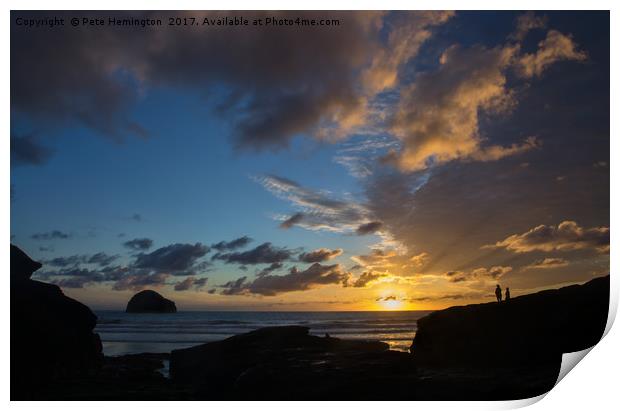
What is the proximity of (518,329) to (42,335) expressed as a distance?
8106 mm

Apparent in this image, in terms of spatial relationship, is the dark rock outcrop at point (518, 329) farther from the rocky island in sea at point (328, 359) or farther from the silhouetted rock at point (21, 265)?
the silhouetted rock at point (21, 265)

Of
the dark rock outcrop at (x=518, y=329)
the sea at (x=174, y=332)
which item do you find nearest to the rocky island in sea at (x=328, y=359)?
the dark rock outcrop at (x=518, y=329)

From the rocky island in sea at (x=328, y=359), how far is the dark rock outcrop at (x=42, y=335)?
0.8 inches

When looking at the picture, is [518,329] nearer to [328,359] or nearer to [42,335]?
[328,359]

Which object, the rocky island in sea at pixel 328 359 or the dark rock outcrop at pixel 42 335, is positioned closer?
the dark rock outcrop at pixel 42 335

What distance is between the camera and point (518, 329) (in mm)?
8383

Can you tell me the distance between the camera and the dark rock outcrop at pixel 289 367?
7664 millimetres

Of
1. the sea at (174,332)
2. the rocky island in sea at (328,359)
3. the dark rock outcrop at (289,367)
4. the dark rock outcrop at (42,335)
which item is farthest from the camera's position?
the sea at (174,332)

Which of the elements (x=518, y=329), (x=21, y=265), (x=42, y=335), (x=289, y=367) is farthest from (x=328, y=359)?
(x=21, y=265)

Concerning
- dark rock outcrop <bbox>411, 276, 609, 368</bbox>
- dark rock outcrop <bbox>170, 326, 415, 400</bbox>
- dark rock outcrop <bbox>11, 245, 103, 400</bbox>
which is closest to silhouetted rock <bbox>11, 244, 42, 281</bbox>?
dark rock outcrop <bbox>11, 245, 103, 400</bbox>

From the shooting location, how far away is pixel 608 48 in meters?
7.41

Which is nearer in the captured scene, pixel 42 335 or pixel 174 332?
pixel 42 335

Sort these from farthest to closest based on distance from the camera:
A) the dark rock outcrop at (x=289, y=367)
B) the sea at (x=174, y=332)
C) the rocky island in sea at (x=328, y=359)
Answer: the sea at (x=174, y=332), the dark rock outcrop at (x=289, y=367), the rocky island in sea at (x=328, y=359)
